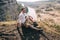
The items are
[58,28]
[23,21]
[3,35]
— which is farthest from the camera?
[58,28]

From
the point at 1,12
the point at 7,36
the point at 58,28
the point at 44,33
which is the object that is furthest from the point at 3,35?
the point at 1,12

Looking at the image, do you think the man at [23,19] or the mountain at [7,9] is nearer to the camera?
the man at [23,19]

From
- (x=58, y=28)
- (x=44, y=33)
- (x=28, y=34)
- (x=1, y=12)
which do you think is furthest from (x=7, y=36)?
(x=1, y=12)

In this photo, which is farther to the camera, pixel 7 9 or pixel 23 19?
pixel 7 9

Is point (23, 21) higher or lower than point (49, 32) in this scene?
higher

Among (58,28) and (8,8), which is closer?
(58,28)

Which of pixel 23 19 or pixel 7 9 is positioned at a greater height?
pixel 23 19

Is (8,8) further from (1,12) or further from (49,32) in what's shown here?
(49,32)

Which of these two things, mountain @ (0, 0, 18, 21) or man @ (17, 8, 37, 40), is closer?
man @ (17, 8, 37, 40)

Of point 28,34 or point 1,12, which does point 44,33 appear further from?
point 1,12

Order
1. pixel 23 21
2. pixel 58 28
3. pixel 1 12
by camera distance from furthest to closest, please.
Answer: pixel 1 12 < pixel 58 28 < pixel 23 21

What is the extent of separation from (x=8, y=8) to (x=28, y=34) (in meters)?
5.33

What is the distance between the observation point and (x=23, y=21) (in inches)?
445

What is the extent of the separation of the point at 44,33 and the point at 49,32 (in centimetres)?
101
